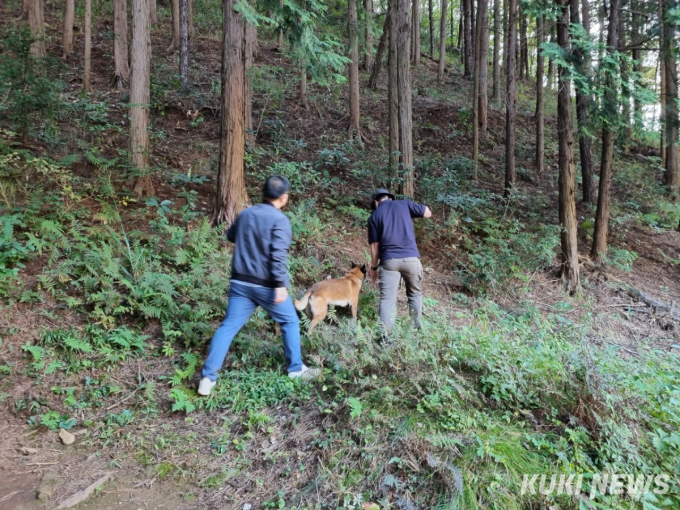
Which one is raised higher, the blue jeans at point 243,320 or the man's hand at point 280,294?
the man's hand at point 280,294

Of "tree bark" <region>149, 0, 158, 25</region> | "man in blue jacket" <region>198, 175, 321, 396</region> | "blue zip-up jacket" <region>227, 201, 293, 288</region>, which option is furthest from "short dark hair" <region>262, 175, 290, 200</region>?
"tree bark" <region>149, 0, 158, 25</region>

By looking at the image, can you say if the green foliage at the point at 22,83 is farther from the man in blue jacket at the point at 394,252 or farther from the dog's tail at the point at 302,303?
the man in blue jacket at the point at 394,252

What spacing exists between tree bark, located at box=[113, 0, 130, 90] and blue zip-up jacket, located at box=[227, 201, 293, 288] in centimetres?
1196

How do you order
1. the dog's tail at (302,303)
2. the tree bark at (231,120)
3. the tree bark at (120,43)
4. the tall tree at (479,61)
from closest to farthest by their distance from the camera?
1. the dog's tail at (302,303)
2. the tree bark at (231,120)
3. the tree bark at (120,43)
4. the tall tree at (479,61)

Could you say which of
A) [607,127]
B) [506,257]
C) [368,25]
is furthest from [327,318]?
[368,25]

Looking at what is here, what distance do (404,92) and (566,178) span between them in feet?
13.5

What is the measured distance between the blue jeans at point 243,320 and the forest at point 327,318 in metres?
0.28

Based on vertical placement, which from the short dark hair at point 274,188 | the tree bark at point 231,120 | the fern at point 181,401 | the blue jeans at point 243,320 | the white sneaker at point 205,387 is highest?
the tree bark at point 231,120

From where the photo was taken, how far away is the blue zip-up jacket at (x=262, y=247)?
12.4 ft

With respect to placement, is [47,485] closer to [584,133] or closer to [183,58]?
[584,133]

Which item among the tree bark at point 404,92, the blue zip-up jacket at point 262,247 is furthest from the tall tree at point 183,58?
the blue zip-up jacket at point 262,247

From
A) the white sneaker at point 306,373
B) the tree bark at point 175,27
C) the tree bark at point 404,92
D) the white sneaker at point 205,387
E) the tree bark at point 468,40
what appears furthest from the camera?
the tree bark at point 468,40

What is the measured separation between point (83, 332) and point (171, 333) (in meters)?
0.97

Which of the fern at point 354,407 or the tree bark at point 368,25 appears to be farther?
the tree bark at point 368,25
